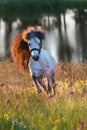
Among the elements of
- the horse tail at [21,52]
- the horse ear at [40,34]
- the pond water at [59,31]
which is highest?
the horse ear at [40,34]

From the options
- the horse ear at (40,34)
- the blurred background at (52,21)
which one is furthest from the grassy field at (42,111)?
the blurred background at (52,21)

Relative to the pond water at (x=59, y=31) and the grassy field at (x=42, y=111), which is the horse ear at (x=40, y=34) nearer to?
the grassy field at (x=42, y=111)

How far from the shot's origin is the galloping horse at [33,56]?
7.37m

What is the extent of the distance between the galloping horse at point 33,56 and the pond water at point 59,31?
1304 cm

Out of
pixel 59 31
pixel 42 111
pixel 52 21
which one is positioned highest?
pixel 52 21

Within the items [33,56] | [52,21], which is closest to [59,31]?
[52,21]

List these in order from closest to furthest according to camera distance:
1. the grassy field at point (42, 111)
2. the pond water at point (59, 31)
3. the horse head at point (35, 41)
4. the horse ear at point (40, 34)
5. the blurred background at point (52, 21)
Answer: the grassy field at point (42, 111) → the horse head at point (35, 41) → the horse ear at point (40, 34) → the pond water at point (59, 31) → the blurred background at point (52, 21)

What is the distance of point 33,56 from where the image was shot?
7.26 metres

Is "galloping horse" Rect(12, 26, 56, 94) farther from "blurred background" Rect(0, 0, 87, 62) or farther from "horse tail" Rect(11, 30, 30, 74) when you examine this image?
"blurred background" Rect(0, 0, 87, 62)

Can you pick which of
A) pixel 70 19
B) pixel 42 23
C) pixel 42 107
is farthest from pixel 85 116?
pixel 70 19

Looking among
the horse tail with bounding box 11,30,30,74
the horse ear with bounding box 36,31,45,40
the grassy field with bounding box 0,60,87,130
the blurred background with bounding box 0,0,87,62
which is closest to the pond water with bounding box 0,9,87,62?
the blurred background with bounding box 0,0,87,62

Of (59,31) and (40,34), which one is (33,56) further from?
(59,31)

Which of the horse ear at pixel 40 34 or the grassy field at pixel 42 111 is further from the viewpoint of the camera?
the horse ear at pixel 40 34

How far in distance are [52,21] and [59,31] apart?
4.30 meters
